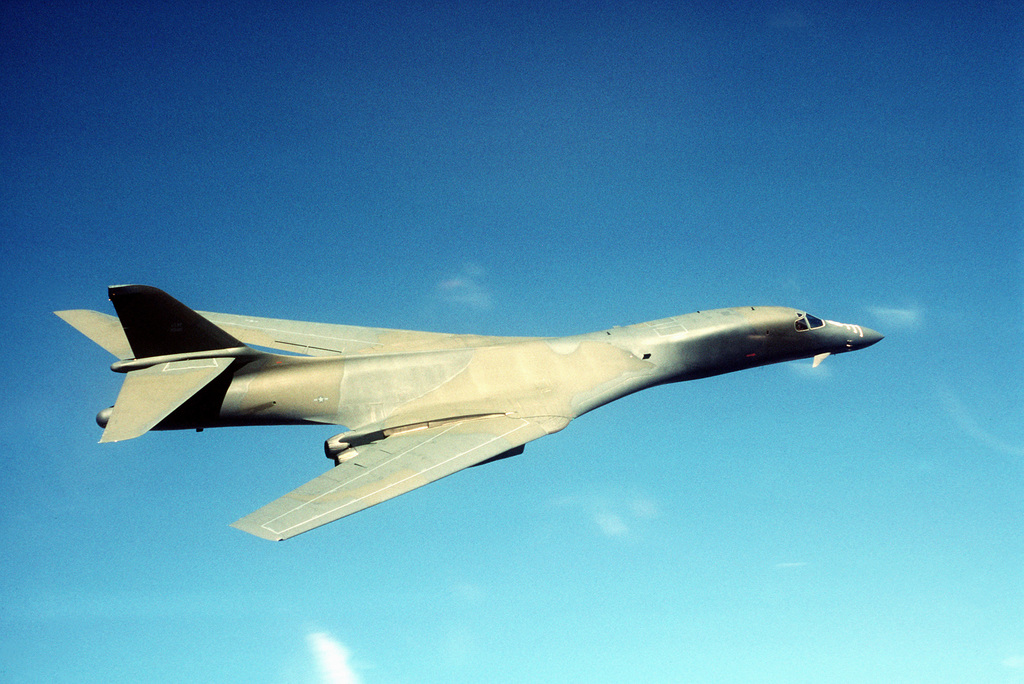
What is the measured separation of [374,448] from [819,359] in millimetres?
12888

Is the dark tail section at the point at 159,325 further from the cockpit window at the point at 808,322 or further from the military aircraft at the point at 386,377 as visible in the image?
the cockpit window at the point at 808,322

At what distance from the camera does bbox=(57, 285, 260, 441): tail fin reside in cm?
1286

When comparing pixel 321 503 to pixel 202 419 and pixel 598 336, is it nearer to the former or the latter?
pixel 202 419

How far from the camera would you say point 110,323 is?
17156 millimetres

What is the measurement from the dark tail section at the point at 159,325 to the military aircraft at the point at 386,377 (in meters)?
0.02

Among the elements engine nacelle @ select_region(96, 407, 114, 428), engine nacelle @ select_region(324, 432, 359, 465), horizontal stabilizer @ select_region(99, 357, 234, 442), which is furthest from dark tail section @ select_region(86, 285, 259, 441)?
engine nacelle @ select_region(324, 432, 359, 465)

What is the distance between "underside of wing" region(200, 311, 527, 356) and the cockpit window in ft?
26.7

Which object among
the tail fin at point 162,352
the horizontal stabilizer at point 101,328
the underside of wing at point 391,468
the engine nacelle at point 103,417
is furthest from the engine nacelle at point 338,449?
the horizontal stabilizer at point 101,328

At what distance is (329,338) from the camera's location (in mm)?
18203

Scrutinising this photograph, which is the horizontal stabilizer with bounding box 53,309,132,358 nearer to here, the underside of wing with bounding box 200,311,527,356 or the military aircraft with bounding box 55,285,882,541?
the military aircraft with bounding box 55,285,882,541

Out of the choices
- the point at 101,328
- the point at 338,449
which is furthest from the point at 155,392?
the point at 101,328

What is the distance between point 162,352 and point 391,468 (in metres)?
5.45

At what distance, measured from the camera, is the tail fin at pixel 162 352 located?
1286 cm

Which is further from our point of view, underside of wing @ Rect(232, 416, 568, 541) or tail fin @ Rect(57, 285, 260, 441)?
tail fin @ Rect(57, 285, 260, 441)
